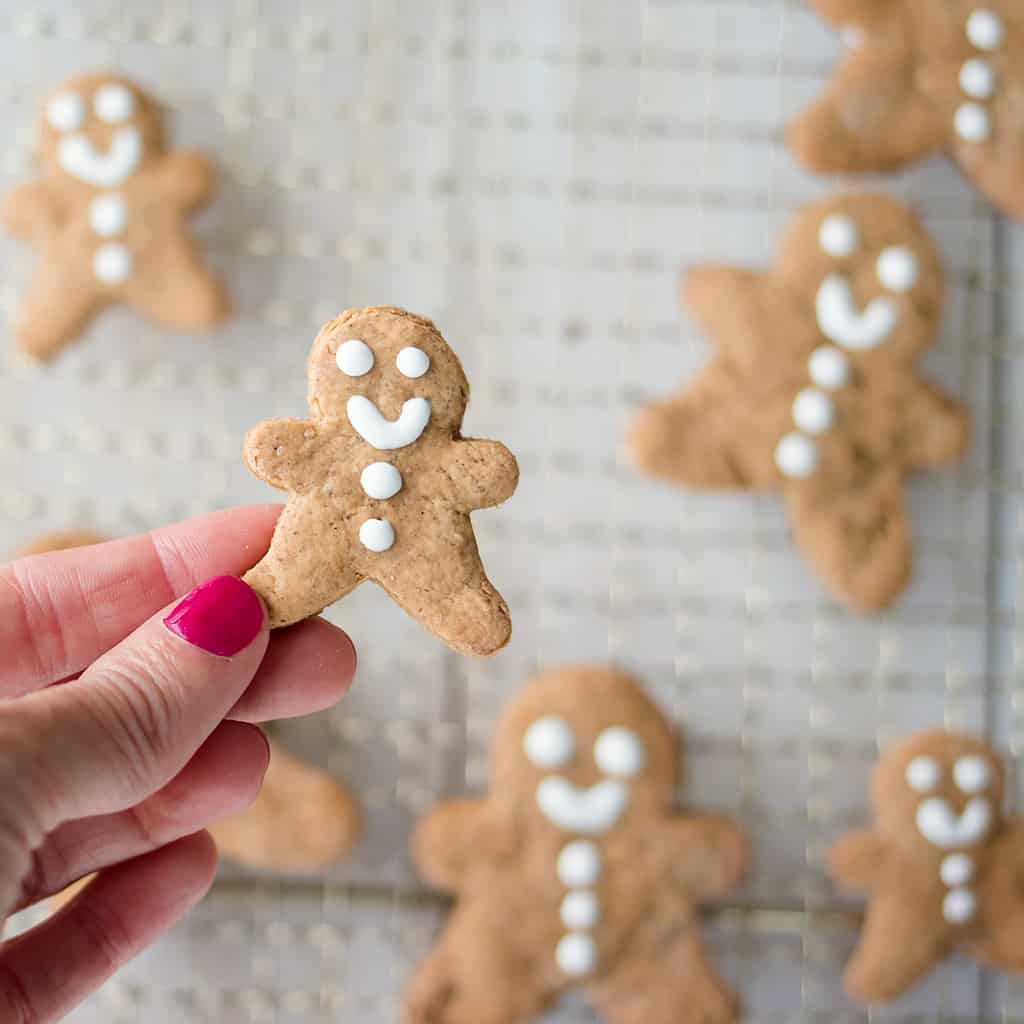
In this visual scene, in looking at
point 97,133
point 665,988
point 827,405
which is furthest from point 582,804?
point 97,133

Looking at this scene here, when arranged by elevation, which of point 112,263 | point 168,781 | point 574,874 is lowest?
point 574,874

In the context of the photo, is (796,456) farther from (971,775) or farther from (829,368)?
(971,775)

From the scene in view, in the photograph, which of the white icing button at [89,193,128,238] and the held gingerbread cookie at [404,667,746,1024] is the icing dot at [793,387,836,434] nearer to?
the held gingerbread cookie at [404,667,746,1024]

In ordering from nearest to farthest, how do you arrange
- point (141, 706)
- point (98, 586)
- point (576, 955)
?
point (141, 706) → point (98, 586) → point (576, 955)

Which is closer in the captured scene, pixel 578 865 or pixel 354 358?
pixel 354 358

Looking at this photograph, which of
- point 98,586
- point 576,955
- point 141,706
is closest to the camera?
point 141,706

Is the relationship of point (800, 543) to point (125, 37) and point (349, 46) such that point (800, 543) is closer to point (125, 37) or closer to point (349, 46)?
point (349, 46)

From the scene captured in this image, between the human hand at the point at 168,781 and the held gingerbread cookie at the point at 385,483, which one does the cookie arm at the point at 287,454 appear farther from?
the human hand at the point at 168,781
